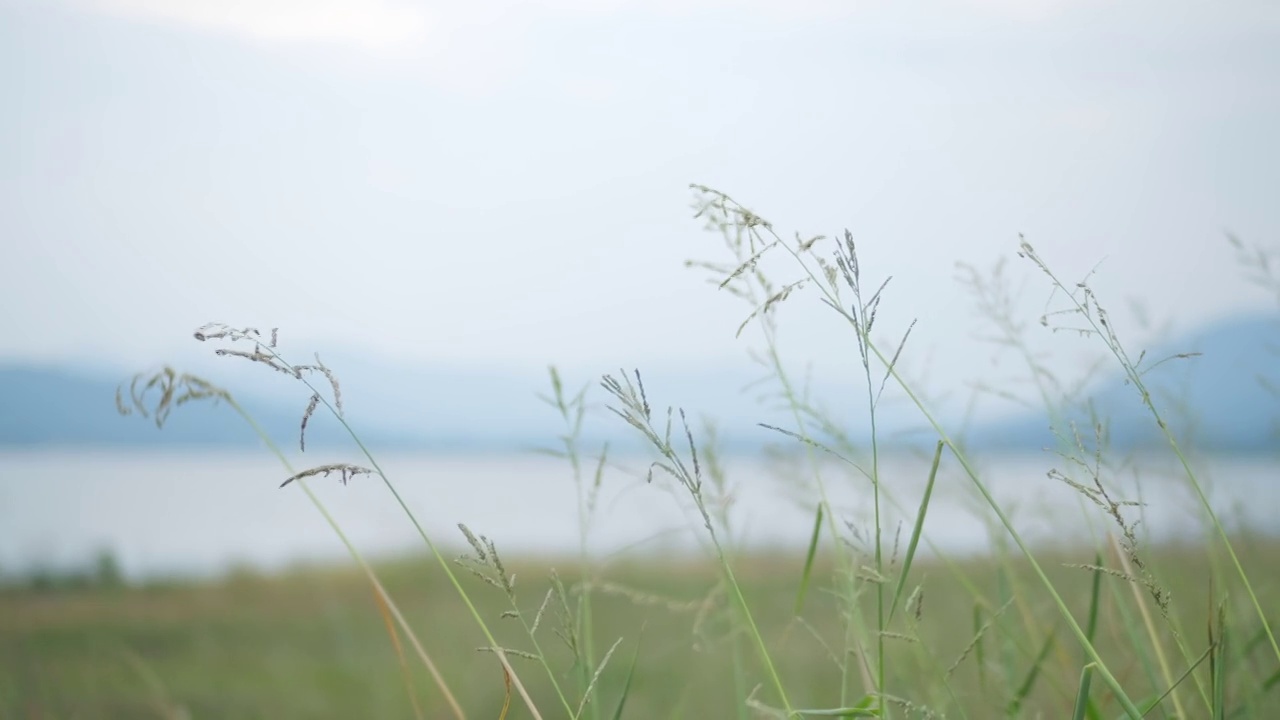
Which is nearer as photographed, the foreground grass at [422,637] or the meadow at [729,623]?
the meadow at [729,623]

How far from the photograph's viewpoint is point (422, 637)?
5.29 metres

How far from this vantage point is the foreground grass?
265 centimetres

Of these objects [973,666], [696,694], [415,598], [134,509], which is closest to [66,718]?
[696,694]

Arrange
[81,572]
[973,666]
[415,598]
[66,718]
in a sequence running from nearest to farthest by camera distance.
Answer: [66,718] < [973,666] < [415,598] < [81,572]

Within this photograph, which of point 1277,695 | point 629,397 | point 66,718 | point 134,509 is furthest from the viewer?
point 134,509

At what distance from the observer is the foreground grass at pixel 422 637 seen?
104 inches

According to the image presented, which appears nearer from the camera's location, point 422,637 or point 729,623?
point 729,623

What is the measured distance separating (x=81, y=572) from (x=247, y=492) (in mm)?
13465

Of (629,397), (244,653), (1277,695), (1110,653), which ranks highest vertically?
(629,397)

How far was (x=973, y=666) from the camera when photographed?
3.57 meters

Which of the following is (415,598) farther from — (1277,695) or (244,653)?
(1277,695)

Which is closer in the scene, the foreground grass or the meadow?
the meadow

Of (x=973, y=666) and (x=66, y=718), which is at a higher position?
(x=973, y=666)

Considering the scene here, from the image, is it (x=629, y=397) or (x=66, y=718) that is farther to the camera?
(x=66, y=718)
